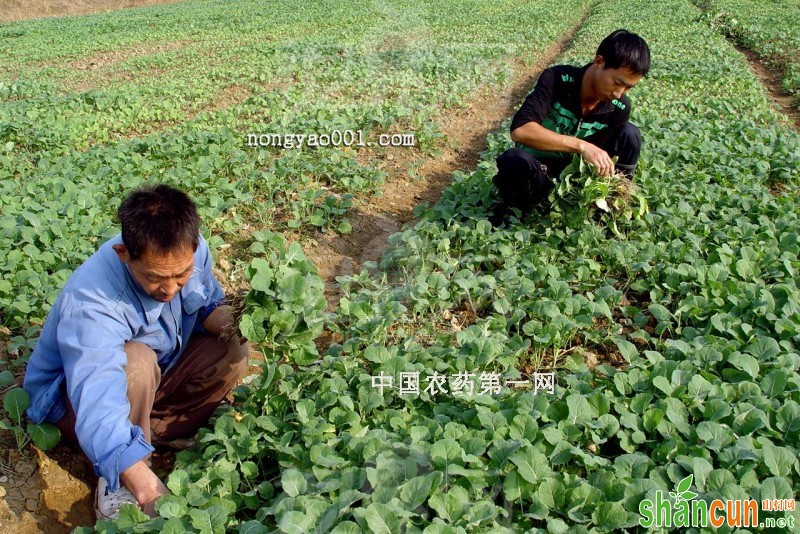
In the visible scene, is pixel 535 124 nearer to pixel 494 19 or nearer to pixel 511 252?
pixel 511 252

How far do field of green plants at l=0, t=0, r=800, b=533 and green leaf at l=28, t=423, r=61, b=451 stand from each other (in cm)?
59

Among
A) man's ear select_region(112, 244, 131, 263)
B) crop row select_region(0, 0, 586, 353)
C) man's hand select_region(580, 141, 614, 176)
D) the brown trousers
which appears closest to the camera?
man's ear select_region(112, 244, 131, 263)

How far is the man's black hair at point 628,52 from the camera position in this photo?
145 inches

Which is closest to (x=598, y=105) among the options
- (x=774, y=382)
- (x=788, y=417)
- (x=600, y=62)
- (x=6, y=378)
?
(x=600, y=62)

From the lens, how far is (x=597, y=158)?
13.0 ft

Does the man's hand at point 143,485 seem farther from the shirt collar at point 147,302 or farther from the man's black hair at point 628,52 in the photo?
the man's black hair at point 628,52

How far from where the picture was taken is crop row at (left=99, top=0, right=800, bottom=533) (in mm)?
2043

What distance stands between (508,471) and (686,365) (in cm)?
109

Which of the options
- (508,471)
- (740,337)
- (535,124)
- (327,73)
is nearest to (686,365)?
(740,337)

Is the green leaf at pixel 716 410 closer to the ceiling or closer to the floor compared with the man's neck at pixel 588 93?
closer to the floor

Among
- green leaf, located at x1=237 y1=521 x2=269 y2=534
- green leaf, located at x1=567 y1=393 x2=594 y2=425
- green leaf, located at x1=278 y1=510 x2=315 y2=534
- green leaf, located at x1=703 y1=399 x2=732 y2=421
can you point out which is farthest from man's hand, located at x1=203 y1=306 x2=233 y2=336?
green leaf, located at x1=703 y1=399 x2=732 y2=421

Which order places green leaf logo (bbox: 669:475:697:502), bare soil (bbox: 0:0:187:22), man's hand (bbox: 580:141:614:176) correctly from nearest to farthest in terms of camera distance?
green leaf logo (bbox: 669:475:697:502), man's hand (bbox: 580:141:614:176), bare soil (bbox: 0:0:187:22)

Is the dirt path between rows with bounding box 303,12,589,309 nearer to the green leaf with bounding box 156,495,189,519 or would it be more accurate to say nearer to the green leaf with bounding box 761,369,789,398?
the green leaf with bounding box 156,495,189,519

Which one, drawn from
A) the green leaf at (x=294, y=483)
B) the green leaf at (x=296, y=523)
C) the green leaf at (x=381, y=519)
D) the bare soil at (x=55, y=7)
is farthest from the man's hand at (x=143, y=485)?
the bare soil at (x=55, y=7)
